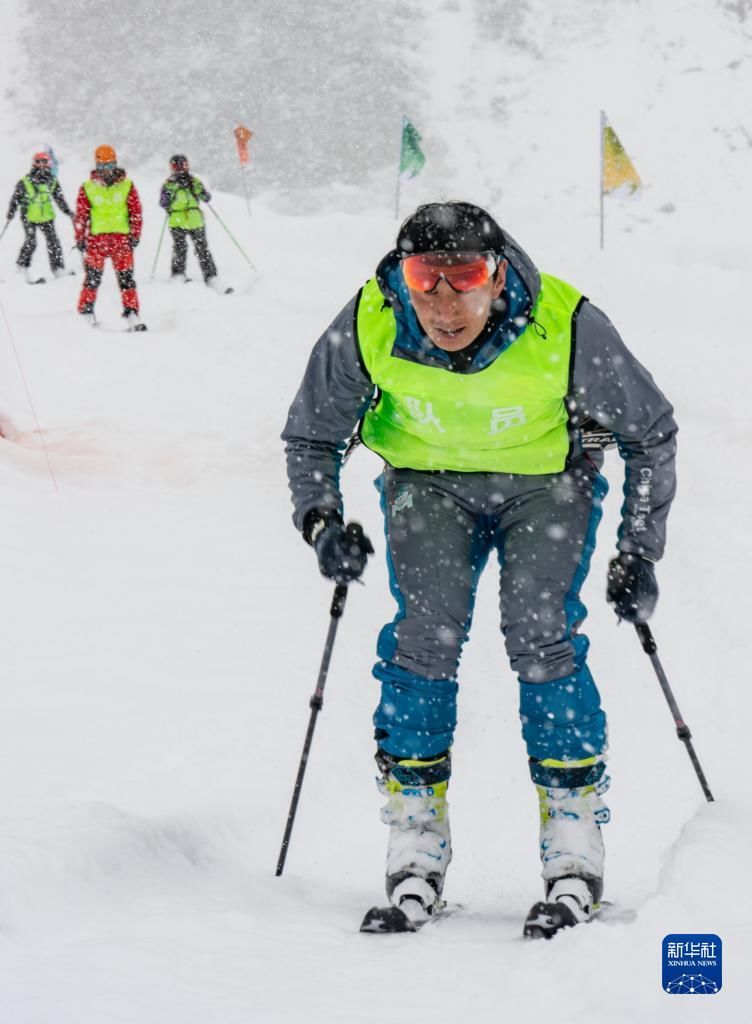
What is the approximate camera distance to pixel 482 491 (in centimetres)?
311

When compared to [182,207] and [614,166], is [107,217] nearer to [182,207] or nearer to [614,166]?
[182,207]

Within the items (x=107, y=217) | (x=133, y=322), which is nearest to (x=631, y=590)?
(x=133, y=322)

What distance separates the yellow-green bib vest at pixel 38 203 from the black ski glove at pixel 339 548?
39.1ft

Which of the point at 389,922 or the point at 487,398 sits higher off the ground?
the point at 487,398

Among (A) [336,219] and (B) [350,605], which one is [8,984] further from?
(A) [336,219]

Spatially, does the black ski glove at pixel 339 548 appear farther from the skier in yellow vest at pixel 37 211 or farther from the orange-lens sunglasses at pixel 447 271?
the skier in yellow vest at pixel 37 211

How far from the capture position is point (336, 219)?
16.7 meters

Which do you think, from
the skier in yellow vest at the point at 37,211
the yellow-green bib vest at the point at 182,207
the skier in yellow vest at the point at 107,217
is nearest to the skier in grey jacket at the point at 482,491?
the skier in yellow vest at the point at 107,217

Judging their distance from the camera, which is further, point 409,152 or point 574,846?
point 409,152

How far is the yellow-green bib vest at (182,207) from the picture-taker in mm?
12961

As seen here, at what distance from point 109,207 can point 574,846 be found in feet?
32.7

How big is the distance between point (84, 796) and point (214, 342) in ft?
23.7

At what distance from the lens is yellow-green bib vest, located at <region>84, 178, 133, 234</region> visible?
1129 cm

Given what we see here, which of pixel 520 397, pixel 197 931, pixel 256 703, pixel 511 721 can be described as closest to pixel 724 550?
A: pixel 511 721
